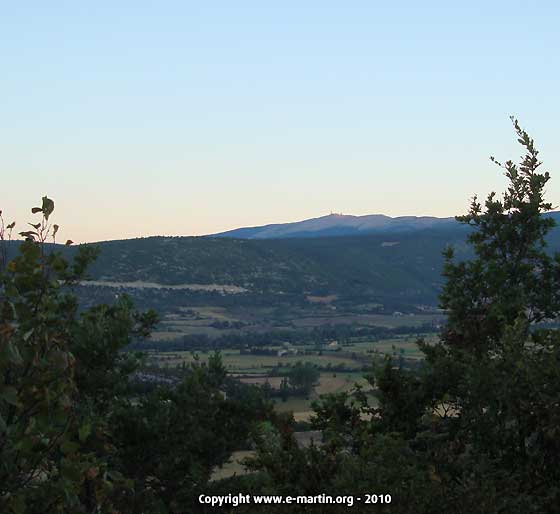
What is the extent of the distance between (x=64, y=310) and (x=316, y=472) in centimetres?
1027

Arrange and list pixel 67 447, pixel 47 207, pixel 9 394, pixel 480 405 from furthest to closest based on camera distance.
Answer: pixel 480 405 < pixel 47 207 < pixel 67 447 < pixel 9 394

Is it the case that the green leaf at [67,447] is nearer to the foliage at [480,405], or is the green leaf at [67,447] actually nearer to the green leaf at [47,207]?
the green leaf at [47,207]

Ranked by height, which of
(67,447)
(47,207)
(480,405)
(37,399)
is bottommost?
(480,405)

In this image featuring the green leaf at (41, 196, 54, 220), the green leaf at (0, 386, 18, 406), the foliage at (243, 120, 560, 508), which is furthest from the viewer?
the foliage at (243, 120, 560, 508)

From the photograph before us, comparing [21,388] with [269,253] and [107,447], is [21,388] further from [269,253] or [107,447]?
[269,253]

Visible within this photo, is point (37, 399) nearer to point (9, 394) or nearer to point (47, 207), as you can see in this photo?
point (9, 394)

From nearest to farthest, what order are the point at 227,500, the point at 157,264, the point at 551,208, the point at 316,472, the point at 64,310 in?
the point at 316,472 < the point at 227,500 < the point at 64,310 < the point at 551,208 < the point at 157,264

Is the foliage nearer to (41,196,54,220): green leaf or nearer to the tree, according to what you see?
the tree

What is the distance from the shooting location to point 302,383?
73.7m

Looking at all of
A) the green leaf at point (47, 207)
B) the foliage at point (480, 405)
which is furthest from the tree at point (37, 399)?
the foliage at point (480, 405)

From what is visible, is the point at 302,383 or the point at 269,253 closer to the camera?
the point at 302,383

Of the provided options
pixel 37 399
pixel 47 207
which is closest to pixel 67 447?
pixel 37 399

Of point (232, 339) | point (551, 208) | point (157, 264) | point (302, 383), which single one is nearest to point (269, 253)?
point (157, 264)

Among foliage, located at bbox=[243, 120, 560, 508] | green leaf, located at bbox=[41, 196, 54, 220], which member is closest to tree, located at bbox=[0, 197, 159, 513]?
green leaf, located at bbox=[41, 196, 54, 220]
